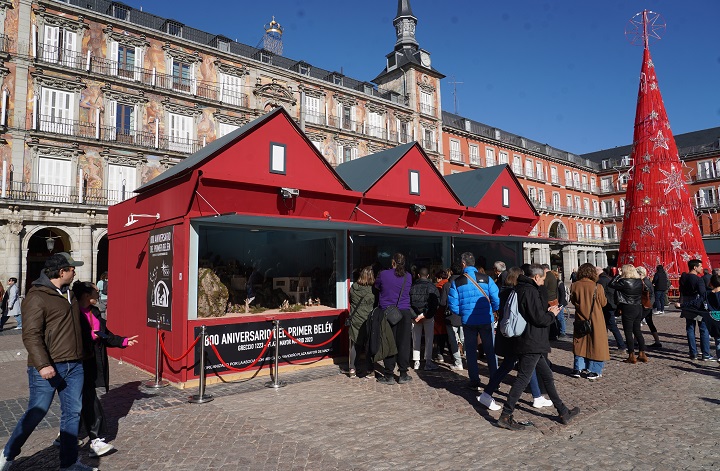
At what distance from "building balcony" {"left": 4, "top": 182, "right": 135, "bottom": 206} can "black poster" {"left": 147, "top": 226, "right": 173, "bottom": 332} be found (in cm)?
1655

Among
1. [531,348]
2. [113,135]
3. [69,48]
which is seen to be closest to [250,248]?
[531,348]

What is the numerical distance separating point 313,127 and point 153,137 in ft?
36.6

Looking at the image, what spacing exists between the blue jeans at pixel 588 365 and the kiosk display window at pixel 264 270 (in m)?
4.63

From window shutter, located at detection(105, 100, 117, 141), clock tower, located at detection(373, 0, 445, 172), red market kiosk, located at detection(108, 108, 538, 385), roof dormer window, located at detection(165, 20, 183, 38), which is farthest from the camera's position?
clock tower, located at detection(373, 0, 445, 172)

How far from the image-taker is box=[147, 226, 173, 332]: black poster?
7.93 meters

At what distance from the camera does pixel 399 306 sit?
762 centimetres

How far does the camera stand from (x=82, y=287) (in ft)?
16.1

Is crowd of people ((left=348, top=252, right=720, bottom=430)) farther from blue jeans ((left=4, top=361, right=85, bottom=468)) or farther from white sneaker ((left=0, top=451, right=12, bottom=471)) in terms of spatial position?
white sneaker ((left=0, top=451, right=12, bottom=471))

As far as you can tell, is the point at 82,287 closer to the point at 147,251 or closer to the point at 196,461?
the point at 196,461

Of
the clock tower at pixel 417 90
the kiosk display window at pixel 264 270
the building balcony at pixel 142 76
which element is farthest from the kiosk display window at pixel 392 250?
the clock tower at pixel 417 90

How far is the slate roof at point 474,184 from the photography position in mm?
13922

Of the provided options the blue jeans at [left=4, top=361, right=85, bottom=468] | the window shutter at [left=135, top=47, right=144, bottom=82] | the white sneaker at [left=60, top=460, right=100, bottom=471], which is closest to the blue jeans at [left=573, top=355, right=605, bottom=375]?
the white sneaker at [left=60, top=460, right=100, bottom=471]

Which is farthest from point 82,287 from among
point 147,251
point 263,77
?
point 263,77

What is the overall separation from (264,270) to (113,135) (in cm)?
2232
